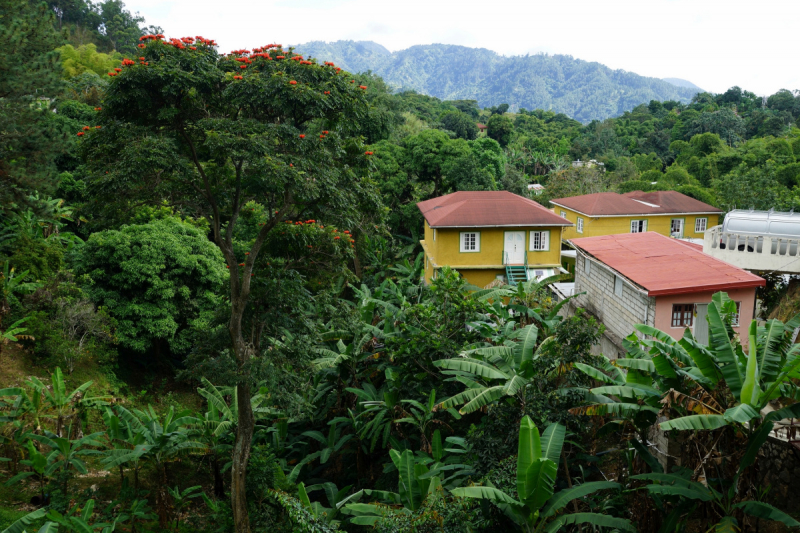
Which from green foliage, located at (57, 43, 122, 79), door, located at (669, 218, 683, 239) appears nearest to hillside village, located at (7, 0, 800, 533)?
door, located at (669, 218, 683, 239)

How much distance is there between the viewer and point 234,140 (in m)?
10.2

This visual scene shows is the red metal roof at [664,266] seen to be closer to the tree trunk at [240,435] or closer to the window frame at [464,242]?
the window frame at [464,242]

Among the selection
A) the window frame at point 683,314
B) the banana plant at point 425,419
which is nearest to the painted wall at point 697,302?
the window frame at point 683,314

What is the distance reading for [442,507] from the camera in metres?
8.94

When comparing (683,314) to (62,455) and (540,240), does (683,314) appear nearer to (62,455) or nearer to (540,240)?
(540,240)

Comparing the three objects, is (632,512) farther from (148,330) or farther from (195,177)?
(148,330)

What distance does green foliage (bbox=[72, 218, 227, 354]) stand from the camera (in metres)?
21.9

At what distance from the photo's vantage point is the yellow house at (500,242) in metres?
27.3

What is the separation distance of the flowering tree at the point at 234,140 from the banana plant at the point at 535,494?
19.3 feet

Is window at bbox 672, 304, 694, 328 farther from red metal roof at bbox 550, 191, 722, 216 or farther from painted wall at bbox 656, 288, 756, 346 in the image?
red metal roof at bbox 550, 191, 722, 216

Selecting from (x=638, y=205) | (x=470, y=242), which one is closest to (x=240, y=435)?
(x=470, y=242)

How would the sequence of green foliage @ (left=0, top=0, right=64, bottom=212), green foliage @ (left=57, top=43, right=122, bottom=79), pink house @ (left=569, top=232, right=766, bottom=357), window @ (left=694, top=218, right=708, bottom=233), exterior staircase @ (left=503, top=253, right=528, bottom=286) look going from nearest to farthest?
pink house @ (left=569, top=232, right=766, bottom=357) → green foliage @ (left=0, top=0, right=64, bottom=212) → exterior staircase @ (left=503, top=253, right=528, bottom=286) → window @ (left=694, top=218, right=708, bottom=233) → green foliage @ (left=57, top=43, right=122, bottom=79)

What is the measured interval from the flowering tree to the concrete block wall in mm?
8994

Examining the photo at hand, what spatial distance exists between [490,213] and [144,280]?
16497mm
